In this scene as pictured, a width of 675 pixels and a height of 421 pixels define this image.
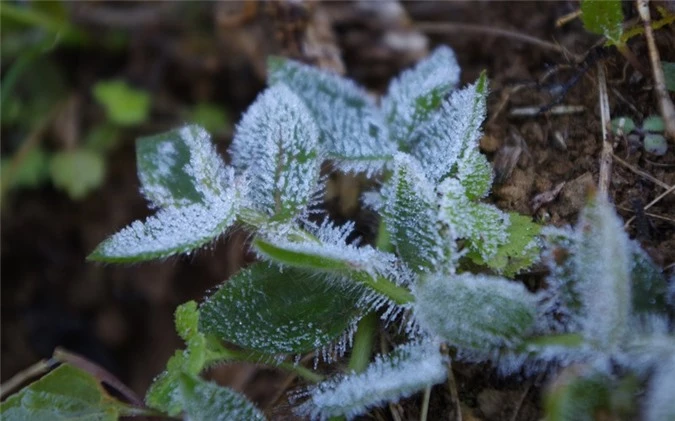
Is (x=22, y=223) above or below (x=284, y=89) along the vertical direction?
below

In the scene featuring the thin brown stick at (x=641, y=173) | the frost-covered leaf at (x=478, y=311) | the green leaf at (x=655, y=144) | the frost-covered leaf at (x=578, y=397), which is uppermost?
the green leaf at (x=655, y=144)

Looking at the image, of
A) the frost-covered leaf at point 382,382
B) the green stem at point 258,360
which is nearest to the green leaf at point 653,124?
the frost-covered leaf at point 382,382

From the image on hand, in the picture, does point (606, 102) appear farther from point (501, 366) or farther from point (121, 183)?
point (121, 183)

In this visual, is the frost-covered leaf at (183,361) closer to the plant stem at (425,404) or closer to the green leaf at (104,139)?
the plant stem at (425,404)

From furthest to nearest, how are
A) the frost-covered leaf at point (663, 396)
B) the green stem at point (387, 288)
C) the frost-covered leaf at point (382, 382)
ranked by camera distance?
the green stem at point (387, 288) < the frost-covered leaf at point (382, 382) < the frost-covered leaf at point (663, 396)

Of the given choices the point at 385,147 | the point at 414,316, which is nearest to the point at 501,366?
the point at 414,316

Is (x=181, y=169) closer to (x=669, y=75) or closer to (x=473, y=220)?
(x=473, y=220)
